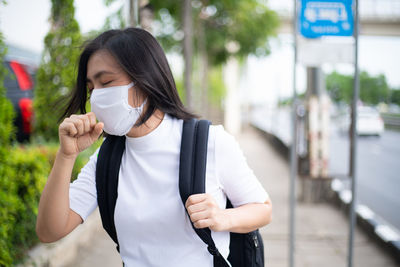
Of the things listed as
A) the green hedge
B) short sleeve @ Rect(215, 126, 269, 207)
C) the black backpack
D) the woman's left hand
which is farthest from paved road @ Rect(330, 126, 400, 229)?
the woman's left hand

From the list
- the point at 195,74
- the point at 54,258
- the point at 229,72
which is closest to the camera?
the point at 54,258

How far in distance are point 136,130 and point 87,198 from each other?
314 mm

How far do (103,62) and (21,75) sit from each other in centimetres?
502

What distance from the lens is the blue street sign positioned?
3582 millimetres

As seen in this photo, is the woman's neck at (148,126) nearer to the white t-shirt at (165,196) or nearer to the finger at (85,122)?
the white t-shirt at (165,196)

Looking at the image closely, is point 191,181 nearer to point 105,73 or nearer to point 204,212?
point 204,212

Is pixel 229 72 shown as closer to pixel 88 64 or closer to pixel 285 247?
pixel 285 247

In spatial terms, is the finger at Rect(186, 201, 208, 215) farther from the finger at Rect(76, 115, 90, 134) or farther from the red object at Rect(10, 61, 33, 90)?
the red object at Rect(10, 61, 33, 90)

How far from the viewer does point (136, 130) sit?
1483 millimetres

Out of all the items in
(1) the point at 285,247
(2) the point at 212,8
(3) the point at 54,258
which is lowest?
(1) the point at 285,247

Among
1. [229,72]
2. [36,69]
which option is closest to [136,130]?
[36,69]

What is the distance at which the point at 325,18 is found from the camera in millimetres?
3615

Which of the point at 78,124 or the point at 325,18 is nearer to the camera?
the point at 78,124

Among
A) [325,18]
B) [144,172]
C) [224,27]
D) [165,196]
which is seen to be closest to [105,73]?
[144,172]
